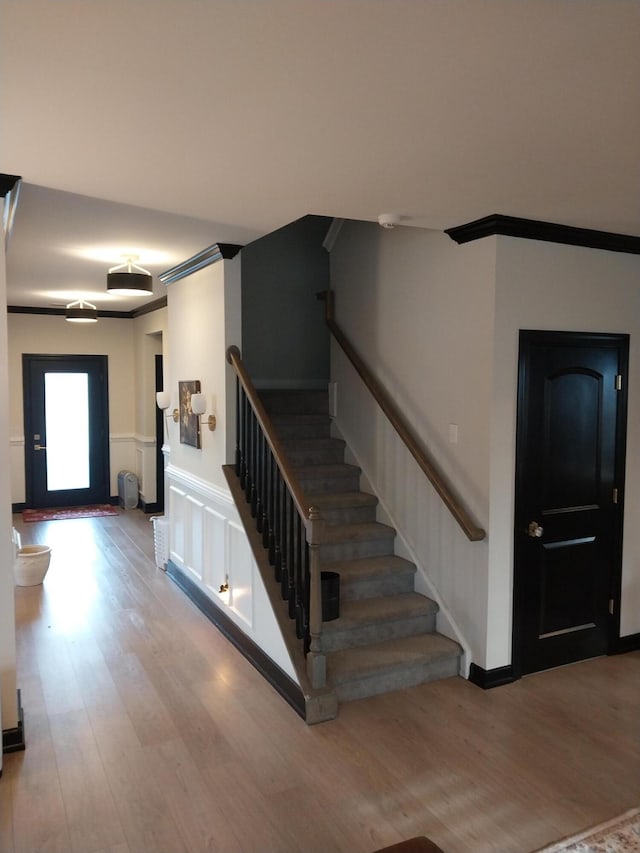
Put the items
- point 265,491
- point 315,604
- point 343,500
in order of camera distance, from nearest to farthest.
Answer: point 315,604
point 265,491
point 343,500

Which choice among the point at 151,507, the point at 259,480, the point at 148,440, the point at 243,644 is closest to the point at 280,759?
the point at 243,644

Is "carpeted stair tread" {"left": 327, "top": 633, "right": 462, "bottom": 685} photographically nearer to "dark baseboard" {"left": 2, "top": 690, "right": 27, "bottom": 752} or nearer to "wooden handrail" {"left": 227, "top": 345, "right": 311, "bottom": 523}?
"wooden handrail" {"left": 227, "top": 345, "right": 311, "bottom": 523}

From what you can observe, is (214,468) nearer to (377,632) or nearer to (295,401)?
(295,401)

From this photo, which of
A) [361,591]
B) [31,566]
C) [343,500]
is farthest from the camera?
[31,566]

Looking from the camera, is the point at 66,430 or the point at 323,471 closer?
the point at 323,471

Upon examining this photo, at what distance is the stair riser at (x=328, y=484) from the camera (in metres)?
4.68

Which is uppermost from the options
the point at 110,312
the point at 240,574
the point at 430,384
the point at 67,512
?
the point at 110,312

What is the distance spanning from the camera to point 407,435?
4.12m

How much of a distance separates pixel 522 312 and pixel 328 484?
188 cm

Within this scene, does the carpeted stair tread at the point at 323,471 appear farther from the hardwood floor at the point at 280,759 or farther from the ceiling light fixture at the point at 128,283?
the ceiling light fixture at the point at 128,283

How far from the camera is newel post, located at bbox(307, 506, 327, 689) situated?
3254 millimetres

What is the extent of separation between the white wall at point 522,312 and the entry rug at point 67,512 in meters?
5.98

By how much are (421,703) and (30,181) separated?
3270 mm

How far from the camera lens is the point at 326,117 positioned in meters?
2.19
